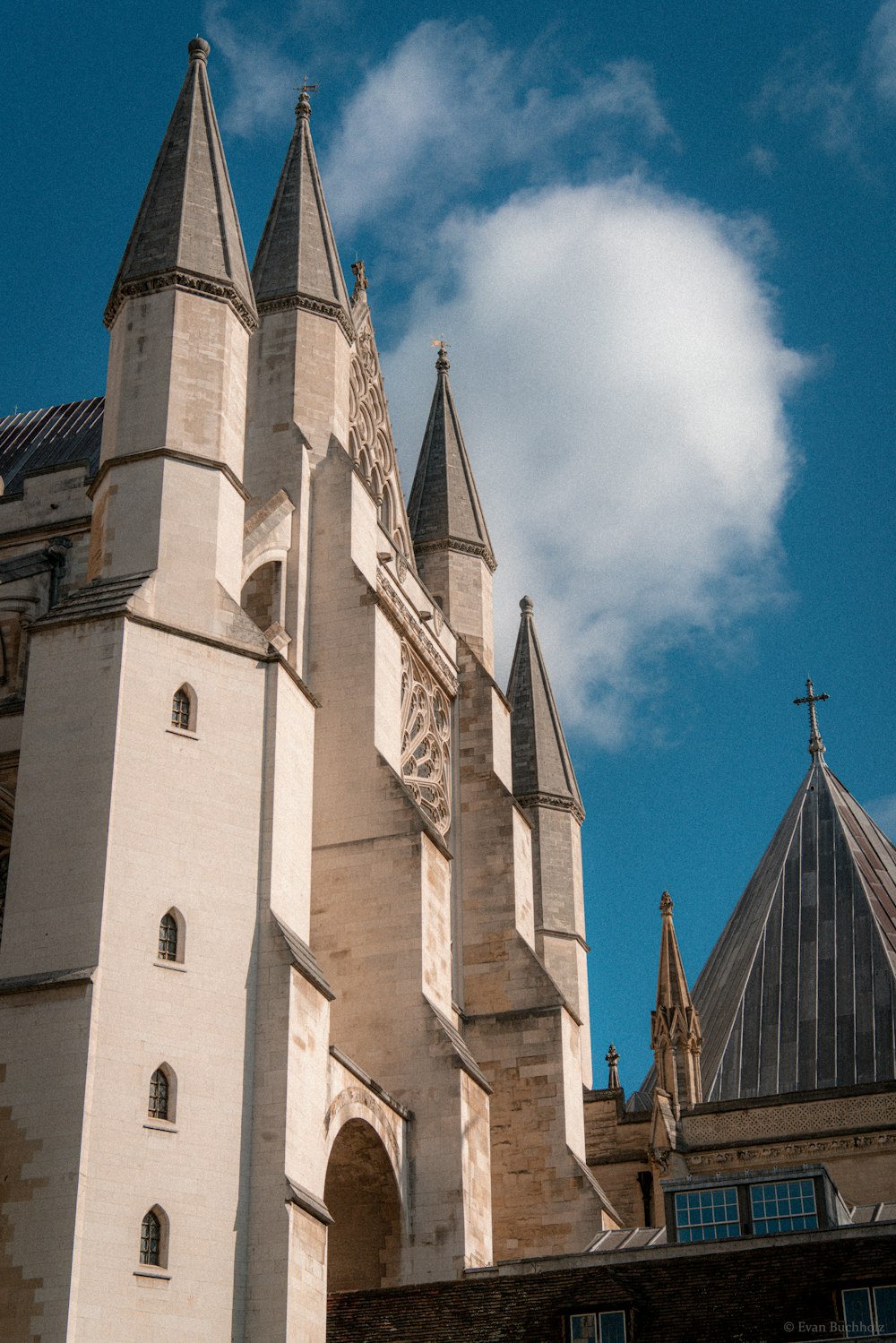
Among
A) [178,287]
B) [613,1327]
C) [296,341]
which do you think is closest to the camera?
[613,1327]

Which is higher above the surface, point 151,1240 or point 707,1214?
point 707,1214

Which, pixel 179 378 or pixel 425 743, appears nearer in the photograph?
pixel 179 378

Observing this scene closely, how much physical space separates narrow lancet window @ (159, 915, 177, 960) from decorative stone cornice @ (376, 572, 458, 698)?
983 centimetres

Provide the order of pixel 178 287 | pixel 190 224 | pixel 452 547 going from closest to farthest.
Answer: pixel 178 287, pixel 190 224, pixel 452 547

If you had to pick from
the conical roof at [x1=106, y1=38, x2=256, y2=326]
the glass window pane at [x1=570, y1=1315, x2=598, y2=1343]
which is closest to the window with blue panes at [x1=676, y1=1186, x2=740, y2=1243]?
the glass window pane at [x1=570, y1=1315, x2=598, y2=1343]

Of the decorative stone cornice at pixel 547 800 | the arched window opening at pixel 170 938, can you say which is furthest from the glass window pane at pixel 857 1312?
the decorative stone cornice at pixel 547 800

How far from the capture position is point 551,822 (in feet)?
139

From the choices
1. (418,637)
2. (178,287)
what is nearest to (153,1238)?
(178,287)

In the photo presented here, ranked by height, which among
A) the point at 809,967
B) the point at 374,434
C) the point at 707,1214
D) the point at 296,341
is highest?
the point at 374,434

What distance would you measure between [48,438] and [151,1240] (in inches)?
899

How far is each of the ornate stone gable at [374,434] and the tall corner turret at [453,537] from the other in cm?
66

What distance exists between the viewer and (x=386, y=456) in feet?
131

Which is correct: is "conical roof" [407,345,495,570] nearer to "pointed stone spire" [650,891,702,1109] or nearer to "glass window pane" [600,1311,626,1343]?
"pointed stone spire" [650,891,702,1109]

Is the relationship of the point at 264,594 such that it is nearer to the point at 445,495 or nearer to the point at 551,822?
the point at 445,495
